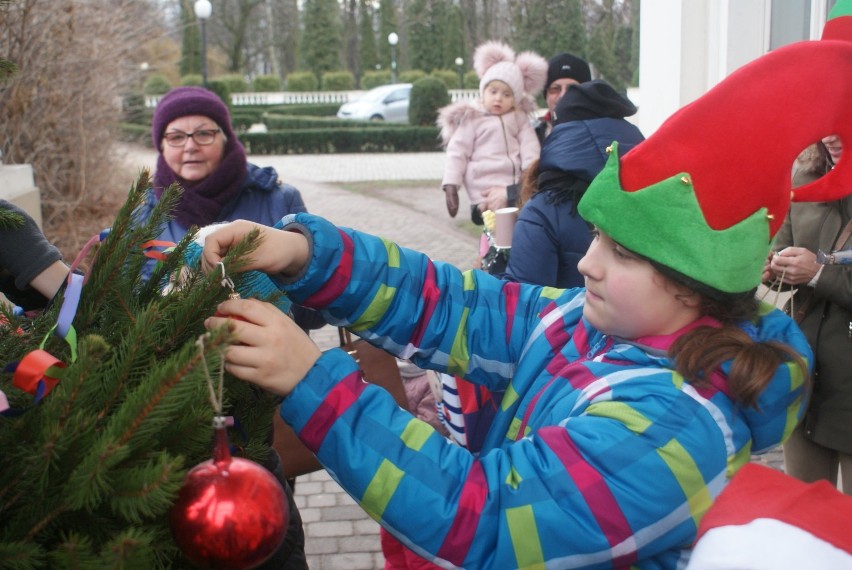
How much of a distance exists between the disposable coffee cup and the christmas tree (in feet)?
9.54

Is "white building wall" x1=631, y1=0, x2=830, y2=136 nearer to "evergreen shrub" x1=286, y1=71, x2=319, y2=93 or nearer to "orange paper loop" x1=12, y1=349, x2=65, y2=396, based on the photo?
"orange paper loop" x1=12, y1=349, x2=65, y2=396

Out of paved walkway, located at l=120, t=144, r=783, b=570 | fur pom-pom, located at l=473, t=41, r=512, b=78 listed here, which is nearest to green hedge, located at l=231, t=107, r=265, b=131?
paved walkway, located at l=120, t=144, r=783, b=570

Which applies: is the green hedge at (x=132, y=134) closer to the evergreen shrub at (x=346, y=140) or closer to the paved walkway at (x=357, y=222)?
the paved walkway at (x=357, y=222)

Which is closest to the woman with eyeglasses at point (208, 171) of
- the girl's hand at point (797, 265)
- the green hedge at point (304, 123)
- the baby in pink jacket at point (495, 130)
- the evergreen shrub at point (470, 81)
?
the girl's hand at point (797, 265)

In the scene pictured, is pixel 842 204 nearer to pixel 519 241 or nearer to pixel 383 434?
pixel 519 241

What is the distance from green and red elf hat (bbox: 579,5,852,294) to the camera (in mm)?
1518

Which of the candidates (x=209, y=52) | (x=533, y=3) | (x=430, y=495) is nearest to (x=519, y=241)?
(x=430, y=495)

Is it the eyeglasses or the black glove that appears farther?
the eyeglasses

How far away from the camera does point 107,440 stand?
101 cm

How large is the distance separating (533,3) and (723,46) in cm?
2372

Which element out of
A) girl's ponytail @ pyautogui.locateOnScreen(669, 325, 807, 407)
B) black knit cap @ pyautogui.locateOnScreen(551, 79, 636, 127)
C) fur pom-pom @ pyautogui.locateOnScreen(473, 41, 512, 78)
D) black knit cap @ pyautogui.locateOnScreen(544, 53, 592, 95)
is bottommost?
girl's ponytail @ pyautogui.locateOnScreen(669, 325, 807, 407)

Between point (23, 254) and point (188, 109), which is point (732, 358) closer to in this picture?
point (23, 254)

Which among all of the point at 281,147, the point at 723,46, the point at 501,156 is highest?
the point at 723,46

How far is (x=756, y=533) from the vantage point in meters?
1.08
